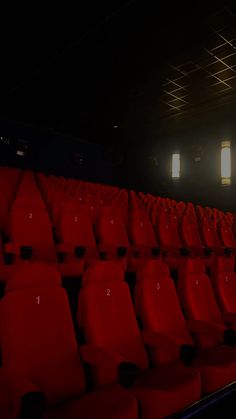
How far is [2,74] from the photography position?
3.98 m

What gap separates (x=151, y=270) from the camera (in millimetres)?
1342

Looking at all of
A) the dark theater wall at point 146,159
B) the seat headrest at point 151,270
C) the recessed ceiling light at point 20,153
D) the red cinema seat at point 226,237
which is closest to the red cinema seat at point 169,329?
the seat headrest at point 151,270

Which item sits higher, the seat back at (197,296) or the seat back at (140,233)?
the seat back at (140,233)

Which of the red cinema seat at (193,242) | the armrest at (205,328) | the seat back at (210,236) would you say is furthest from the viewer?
the seat back at (210,236)

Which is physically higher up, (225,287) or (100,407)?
(225,287)

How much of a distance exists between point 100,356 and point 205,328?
20.9 inches

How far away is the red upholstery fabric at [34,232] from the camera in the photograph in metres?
1.77

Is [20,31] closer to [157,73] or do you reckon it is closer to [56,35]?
[56,35]

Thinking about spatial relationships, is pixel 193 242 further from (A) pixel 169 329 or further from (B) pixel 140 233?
(A) pixel 169 329

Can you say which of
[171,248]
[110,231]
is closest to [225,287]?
[171,248]

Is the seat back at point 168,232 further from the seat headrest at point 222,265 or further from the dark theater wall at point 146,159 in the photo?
the dark theater wall at point 146,159

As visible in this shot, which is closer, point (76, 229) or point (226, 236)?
point (76, 229)

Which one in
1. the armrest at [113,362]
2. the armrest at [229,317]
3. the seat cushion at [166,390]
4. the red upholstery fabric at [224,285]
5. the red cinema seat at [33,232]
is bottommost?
the seat cushion at [166,390]

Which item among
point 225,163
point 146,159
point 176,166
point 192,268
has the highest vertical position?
point 146,159
